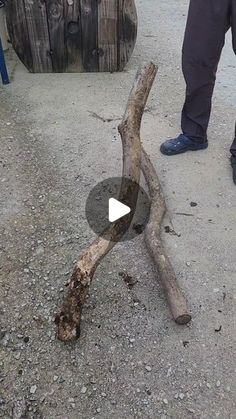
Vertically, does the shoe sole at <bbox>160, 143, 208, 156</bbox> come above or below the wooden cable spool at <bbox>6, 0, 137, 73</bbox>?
below

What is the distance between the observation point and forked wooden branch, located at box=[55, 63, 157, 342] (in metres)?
1.77

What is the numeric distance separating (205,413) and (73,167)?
157 centimetres

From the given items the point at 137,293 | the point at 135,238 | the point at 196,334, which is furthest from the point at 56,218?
the point at 196,334

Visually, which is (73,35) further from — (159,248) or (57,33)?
(159,248)

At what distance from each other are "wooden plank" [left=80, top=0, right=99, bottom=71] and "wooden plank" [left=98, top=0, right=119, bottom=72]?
3 centimetres

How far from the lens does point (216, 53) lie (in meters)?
2.42

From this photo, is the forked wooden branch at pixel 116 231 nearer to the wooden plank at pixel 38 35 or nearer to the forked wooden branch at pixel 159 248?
the forked wooden branch at pixel 159 248

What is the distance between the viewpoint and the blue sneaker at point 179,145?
2768 mm

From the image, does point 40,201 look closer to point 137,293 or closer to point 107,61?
point 137,293

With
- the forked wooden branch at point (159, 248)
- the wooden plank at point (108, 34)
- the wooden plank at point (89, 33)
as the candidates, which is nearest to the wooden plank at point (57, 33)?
the wooden plank at point (89, 33)
